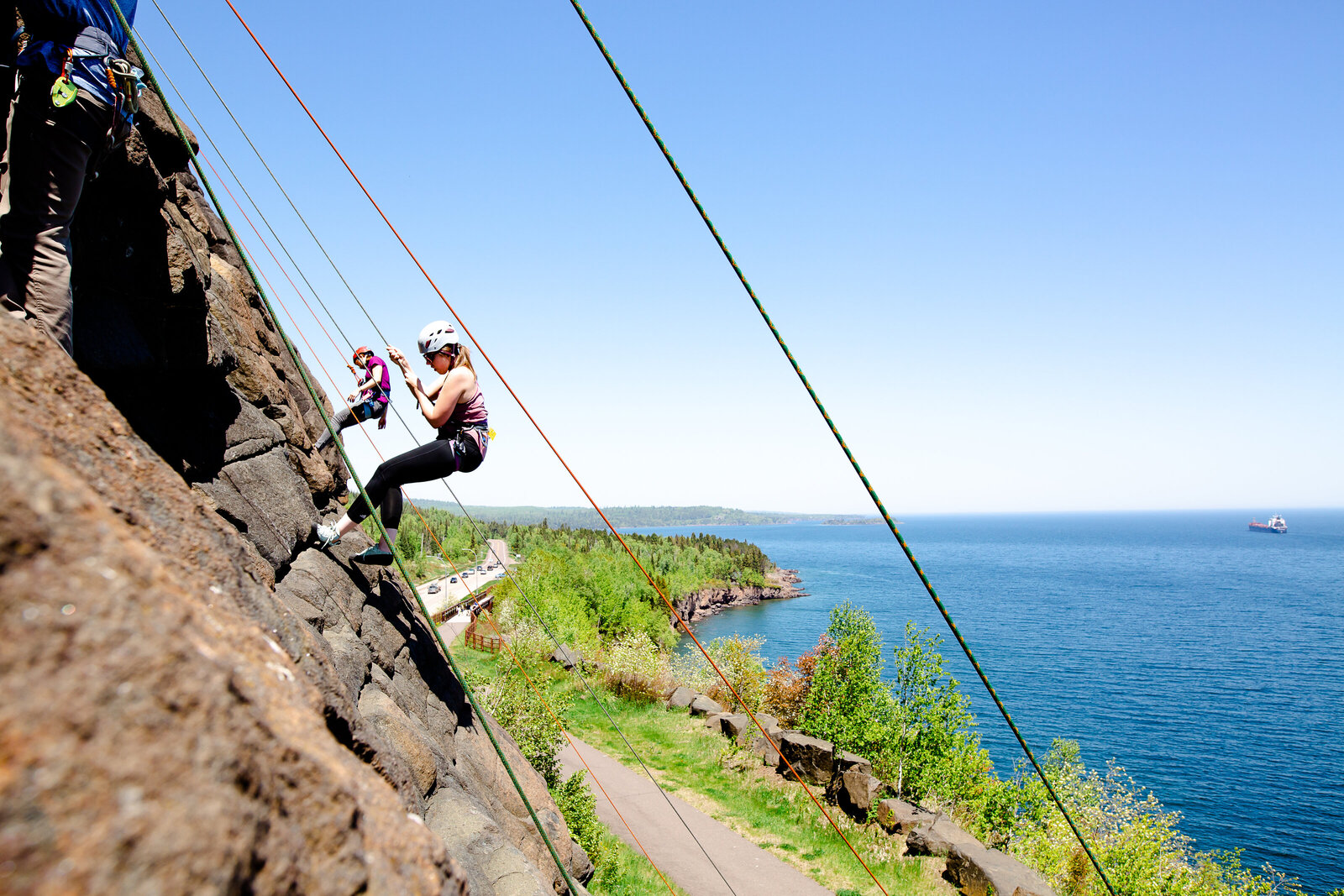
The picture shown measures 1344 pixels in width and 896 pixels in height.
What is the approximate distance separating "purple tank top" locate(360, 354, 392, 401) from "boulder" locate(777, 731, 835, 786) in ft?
54.9

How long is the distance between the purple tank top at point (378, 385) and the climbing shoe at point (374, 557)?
1.71 m

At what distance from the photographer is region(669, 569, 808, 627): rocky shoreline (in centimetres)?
9688

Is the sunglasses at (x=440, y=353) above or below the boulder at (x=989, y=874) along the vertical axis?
above

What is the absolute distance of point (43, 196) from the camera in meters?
3.30

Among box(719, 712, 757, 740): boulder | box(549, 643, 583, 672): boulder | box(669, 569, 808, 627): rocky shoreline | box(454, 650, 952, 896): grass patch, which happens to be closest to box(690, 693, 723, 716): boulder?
box(454, 650, 952, 896): grass patch

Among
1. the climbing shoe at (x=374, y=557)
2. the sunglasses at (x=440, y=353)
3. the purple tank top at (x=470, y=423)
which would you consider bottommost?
the climbing shoe at (x=374, y=557)

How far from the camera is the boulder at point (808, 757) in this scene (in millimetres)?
19922

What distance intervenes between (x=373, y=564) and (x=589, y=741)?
17.7 metres

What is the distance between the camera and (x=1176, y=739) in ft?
135

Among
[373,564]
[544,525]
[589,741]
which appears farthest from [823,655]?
[544,525]

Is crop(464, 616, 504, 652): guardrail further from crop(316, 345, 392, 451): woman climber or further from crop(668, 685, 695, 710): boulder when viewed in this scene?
crop(316, 345, 392, 451): woman climber

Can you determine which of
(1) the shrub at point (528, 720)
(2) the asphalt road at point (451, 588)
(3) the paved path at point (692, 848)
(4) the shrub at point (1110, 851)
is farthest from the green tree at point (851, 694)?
(2) the asphalt road at point (451, 588)

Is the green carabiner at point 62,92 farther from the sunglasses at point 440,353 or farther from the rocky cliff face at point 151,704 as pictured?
the sunglasses at point 440,353

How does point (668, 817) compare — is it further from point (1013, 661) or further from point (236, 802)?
point (1013, 661)
